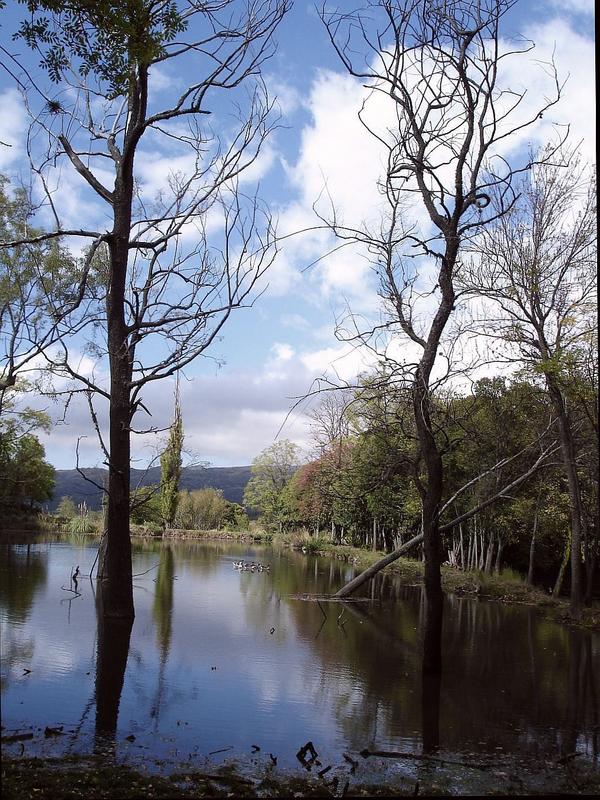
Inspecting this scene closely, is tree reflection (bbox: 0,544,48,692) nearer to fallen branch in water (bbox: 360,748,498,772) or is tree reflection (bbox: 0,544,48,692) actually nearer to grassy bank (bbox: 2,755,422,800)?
grassy bank (bbox: 2,755,422,800)

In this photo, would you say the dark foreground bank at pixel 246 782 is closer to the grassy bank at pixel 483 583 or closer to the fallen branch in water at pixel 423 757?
the fallen branch in water at pixel 423 757

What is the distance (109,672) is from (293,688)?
199 cm

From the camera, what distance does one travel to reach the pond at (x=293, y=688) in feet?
17.8

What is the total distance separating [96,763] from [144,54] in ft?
16.3

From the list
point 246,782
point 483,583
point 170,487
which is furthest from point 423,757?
point 170,487

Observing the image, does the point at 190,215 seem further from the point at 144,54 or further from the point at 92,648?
the point at 92,648

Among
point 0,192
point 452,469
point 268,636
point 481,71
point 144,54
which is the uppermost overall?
point 0,192

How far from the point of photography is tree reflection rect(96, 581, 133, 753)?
18.5 ft

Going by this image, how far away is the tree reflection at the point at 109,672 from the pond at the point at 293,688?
3cm

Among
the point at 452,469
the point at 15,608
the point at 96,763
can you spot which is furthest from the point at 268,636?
the point at 452,469

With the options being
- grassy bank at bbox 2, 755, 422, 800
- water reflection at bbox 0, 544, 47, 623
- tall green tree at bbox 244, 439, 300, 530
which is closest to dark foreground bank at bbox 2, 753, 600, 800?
grassy bank at bbox 2, 755, 422, 800

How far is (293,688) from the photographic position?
7.79 metres

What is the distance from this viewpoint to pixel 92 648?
8.79 m

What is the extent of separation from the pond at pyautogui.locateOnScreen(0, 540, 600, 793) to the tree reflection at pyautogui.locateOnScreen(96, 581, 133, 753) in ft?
0.09
